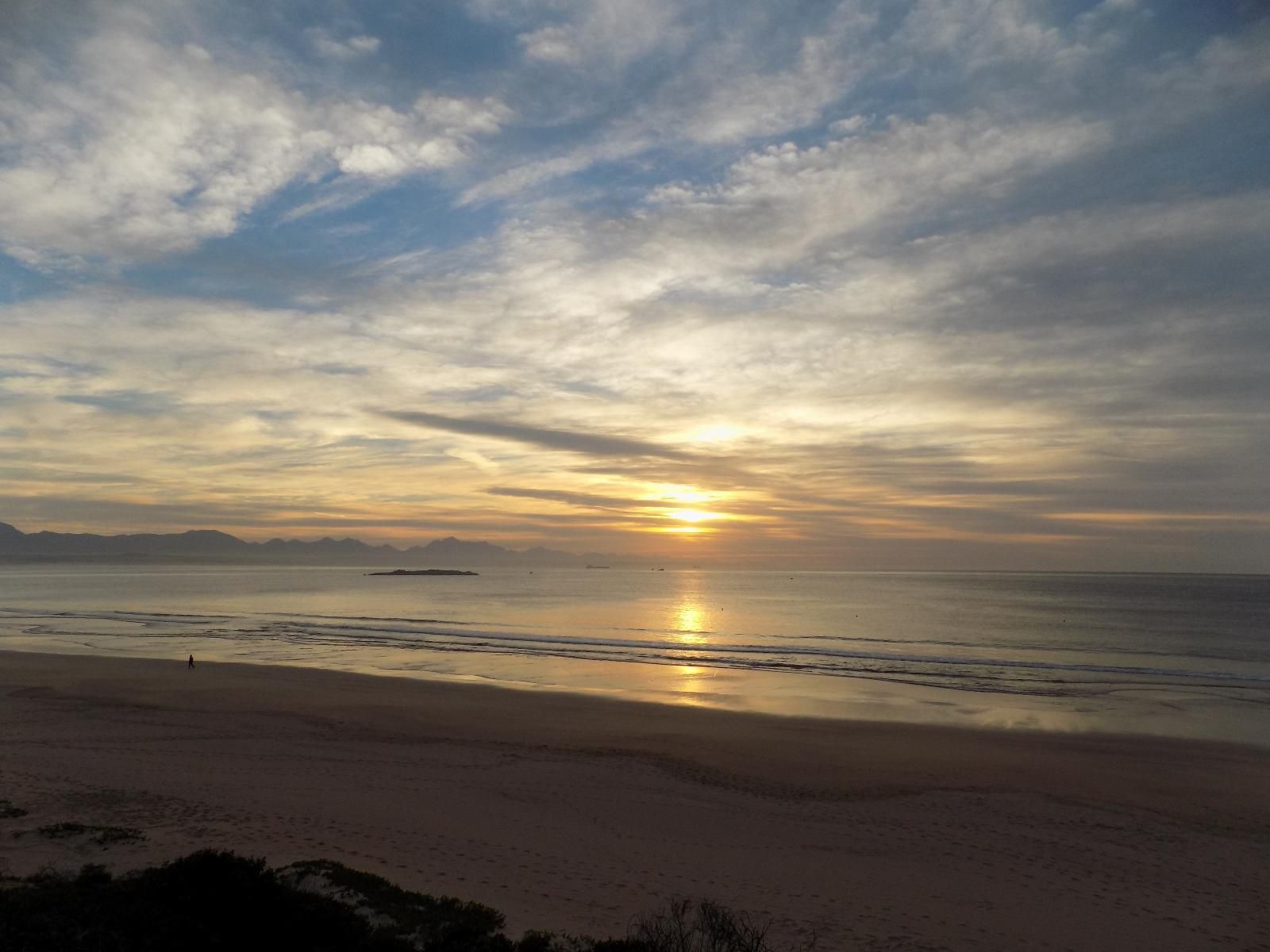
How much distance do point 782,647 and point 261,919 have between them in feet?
126

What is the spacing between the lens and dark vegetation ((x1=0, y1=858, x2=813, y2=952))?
23.1 ft

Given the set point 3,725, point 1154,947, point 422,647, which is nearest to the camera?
point 1154,947

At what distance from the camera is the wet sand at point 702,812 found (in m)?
10.0

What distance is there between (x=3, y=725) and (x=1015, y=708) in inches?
1190

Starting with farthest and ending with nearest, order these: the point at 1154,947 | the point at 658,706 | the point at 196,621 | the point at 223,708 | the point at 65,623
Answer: the point at 196,621 → the point at 65,623 → the point at 658,706 → the point at 223,708 → the point at 1154,947

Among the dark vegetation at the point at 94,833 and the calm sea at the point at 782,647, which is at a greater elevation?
the dark vegetation at the point at 94,833

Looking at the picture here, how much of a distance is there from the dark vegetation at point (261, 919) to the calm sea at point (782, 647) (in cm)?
1746

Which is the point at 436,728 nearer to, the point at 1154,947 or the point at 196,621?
the point at 1154,947

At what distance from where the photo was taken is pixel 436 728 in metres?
20.5

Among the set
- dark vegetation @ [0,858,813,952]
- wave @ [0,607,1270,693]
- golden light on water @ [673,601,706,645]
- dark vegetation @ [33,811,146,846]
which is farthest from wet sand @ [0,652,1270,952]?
golden light on water @ [673,601,706,645]

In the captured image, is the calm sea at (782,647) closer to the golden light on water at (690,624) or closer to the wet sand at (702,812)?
the golden light on water at (690,624)

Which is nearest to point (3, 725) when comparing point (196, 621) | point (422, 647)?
point (422, 647)

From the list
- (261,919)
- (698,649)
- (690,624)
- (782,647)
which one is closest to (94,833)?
(261,919)

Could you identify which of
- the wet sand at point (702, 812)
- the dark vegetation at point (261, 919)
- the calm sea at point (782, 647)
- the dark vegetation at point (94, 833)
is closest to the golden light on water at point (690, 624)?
the calm sea at point (782, 647)
